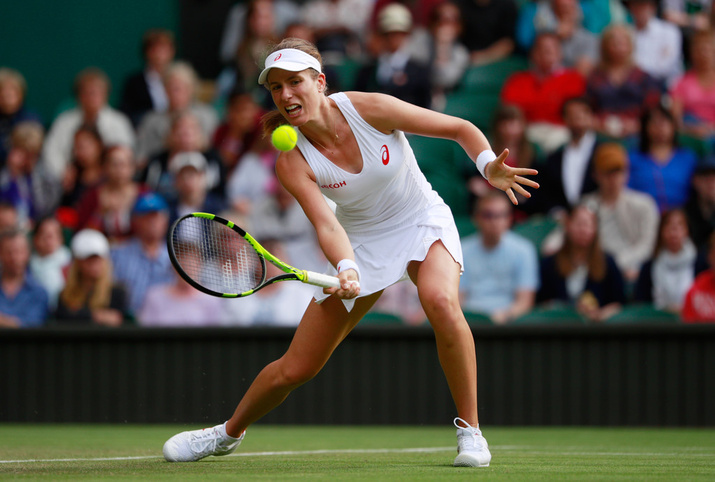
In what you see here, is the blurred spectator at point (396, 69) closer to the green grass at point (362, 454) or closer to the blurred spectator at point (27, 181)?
the blurred spectator at point (27, 181)

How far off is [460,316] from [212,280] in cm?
111

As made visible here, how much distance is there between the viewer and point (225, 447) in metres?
4.63

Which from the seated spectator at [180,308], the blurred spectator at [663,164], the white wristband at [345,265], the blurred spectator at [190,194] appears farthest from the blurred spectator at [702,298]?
the white wristband at [345,265]

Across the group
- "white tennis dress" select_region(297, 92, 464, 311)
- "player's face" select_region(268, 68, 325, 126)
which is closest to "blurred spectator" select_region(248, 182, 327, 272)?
"white tennis dress" select_region(297, 92, 464, 311)

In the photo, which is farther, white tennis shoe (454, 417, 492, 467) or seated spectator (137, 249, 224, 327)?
seated spectator (137, 249, 224, 327)

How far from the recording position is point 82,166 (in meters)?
10.1

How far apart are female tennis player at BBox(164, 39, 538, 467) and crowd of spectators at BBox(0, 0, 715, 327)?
11.4ft

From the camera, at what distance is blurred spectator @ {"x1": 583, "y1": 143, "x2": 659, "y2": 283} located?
8.28 m

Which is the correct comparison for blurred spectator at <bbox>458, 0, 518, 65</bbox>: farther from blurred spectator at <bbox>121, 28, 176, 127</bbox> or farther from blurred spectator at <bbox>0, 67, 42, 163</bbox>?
blurred spectator at <bbox>0, 67, 42, 163</bbox>

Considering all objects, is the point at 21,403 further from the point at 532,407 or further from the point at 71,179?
the point at 532,407

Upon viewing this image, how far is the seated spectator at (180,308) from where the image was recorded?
820 centimetres

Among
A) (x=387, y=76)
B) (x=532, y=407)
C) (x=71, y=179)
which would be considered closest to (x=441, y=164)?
(x=387, y=76)

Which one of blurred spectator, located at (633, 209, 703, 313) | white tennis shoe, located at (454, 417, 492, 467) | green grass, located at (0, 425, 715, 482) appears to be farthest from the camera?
blurred spectator, located at (633, 209, 703, 313)

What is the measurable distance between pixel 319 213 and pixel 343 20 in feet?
23.5
